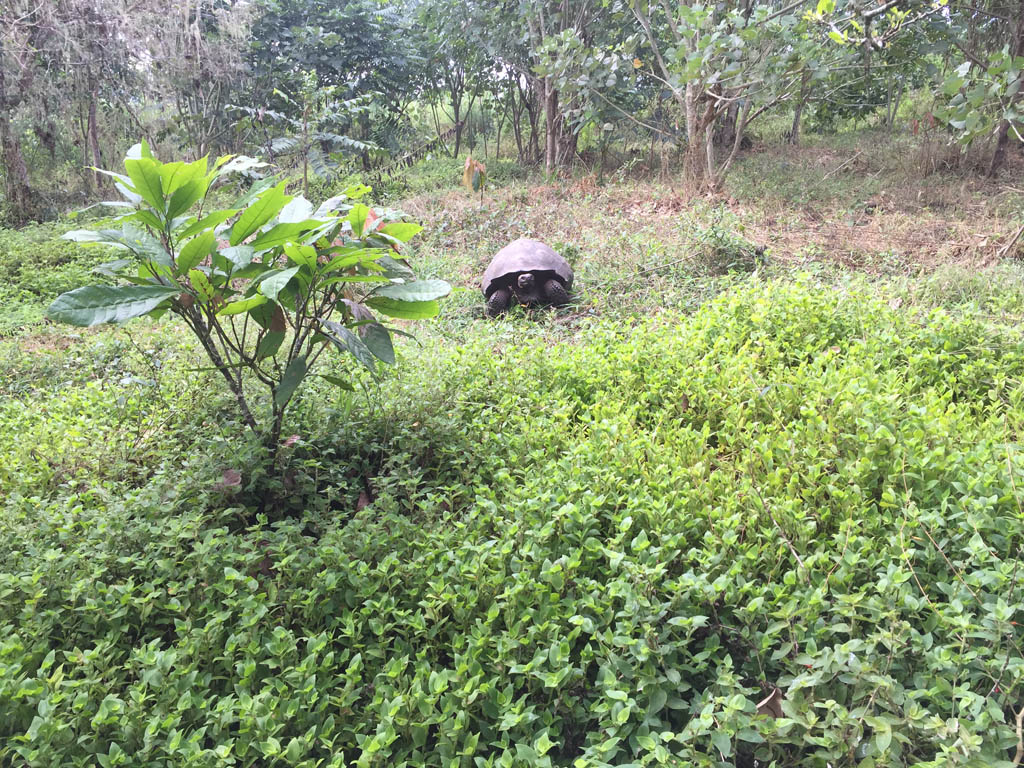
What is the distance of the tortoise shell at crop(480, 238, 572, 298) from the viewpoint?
4.36 metres

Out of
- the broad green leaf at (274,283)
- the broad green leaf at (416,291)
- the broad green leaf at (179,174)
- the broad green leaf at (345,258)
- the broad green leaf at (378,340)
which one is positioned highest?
the broad green leaf at (179,174)

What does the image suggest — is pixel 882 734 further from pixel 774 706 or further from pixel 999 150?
pixel 999 150

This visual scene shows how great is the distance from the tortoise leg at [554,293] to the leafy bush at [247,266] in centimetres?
249

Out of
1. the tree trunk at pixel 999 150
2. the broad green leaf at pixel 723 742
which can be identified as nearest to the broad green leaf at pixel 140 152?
the broad green leaf at pixel 723 742

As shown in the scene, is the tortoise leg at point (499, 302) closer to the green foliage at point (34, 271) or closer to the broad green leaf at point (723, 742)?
the green foliage at point (34, 271)

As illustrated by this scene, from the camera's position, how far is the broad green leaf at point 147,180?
1574mm

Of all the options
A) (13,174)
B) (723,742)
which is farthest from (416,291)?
(13,174)

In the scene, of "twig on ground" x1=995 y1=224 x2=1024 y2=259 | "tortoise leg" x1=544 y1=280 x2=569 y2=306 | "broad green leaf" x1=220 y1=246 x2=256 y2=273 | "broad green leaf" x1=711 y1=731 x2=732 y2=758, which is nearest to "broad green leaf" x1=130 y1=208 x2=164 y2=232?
"broad green leaf" x1=220 y1=246 x2=256 y2=273

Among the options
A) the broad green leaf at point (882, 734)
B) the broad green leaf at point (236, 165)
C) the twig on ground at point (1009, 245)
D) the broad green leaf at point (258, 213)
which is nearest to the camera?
the broad green leaf at point (882, 734)

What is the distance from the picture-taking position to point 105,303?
1.52 meters

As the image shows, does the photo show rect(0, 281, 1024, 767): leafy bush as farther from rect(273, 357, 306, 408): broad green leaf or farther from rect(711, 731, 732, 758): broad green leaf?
rect(273, 357, 306, 408): broad green leaf

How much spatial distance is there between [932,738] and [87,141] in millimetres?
11377

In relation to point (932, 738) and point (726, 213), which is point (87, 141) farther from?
point (932, 738)

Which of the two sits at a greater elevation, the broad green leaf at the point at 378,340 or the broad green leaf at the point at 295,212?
the broad green leaf at the point at 295,212
